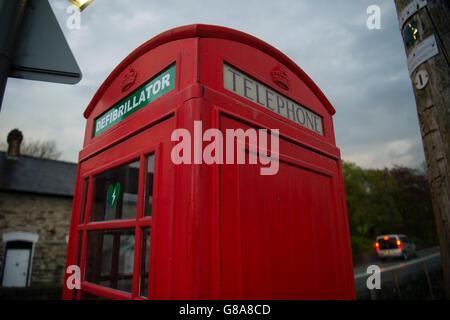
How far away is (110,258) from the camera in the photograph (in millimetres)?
2332

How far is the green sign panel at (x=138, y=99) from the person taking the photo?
1.56 m

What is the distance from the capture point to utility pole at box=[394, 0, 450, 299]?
4.51 ft

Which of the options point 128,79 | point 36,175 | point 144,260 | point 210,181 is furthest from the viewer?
point 36,175

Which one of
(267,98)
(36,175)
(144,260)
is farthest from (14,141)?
(267,98)

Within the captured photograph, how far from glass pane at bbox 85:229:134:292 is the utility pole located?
1.97 meters

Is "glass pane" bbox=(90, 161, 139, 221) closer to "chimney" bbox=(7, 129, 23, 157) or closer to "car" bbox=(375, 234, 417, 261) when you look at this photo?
"chimney" bbox=(7, 129, 23, 157)

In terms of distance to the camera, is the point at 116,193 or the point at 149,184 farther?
the point at 116,193

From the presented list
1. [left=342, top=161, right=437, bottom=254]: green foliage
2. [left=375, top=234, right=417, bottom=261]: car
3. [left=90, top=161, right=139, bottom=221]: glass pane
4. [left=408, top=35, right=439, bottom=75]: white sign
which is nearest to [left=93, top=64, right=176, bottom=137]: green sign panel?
[left=90, top=161, right=139, bottom=221]: glass pane

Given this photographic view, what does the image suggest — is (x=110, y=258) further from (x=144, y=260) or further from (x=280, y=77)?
(x=280, y=77)

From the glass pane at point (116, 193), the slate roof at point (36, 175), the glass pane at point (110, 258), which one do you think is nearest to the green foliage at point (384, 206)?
the slate roof at point (36, 175)

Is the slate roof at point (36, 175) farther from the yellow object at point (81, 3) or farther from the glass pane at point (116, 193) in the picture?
the yellow object at point (81, 3)

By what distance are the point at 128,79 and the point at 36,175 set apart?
1497 cm

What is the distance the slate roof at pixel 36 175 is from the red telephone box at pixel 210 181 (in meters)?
13.0
